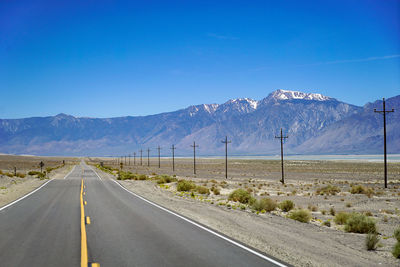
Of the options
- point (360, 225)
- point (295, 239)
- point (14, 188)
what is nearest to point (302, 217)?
point (360, 225)

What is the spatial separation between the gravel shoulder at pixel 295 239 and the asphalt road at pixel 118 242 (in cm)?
80

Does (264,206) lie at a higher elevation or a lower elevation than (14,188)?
higher

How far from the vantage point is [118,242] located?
10.4m

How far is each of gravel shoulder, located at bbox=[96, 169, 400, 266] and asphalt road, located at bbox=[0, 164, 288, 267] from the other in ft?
2.62

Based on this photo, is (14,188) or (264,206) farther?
(14,188)

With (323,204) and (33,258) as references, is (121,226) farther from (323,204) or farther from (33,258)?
(323,204)

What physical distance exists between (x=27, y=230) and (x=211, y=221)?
6627 mm

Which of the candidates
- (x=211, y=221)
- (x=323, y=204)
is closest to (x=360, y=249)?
(x=211, y=221)

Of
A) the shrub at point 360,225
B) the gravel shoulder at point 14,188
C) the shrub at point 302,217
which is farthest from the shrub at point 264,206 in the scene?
the gravel shoulder at point 14,188

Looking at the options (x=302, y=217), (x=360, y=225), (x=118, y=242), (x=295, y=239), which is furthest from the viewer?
(x=302, y=217)

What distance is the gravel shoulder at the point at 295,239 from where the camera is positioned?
9.26m

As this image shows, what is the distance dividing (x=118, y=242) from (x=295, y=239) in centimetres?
533

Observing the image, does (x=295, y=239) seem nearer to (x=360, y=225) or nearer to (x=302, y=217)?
(x=360, y=225)

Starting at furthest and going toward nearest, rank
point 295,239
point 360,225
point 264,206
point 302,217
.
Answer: point 264,206
point 302,217
point 360,225
point 295,239
